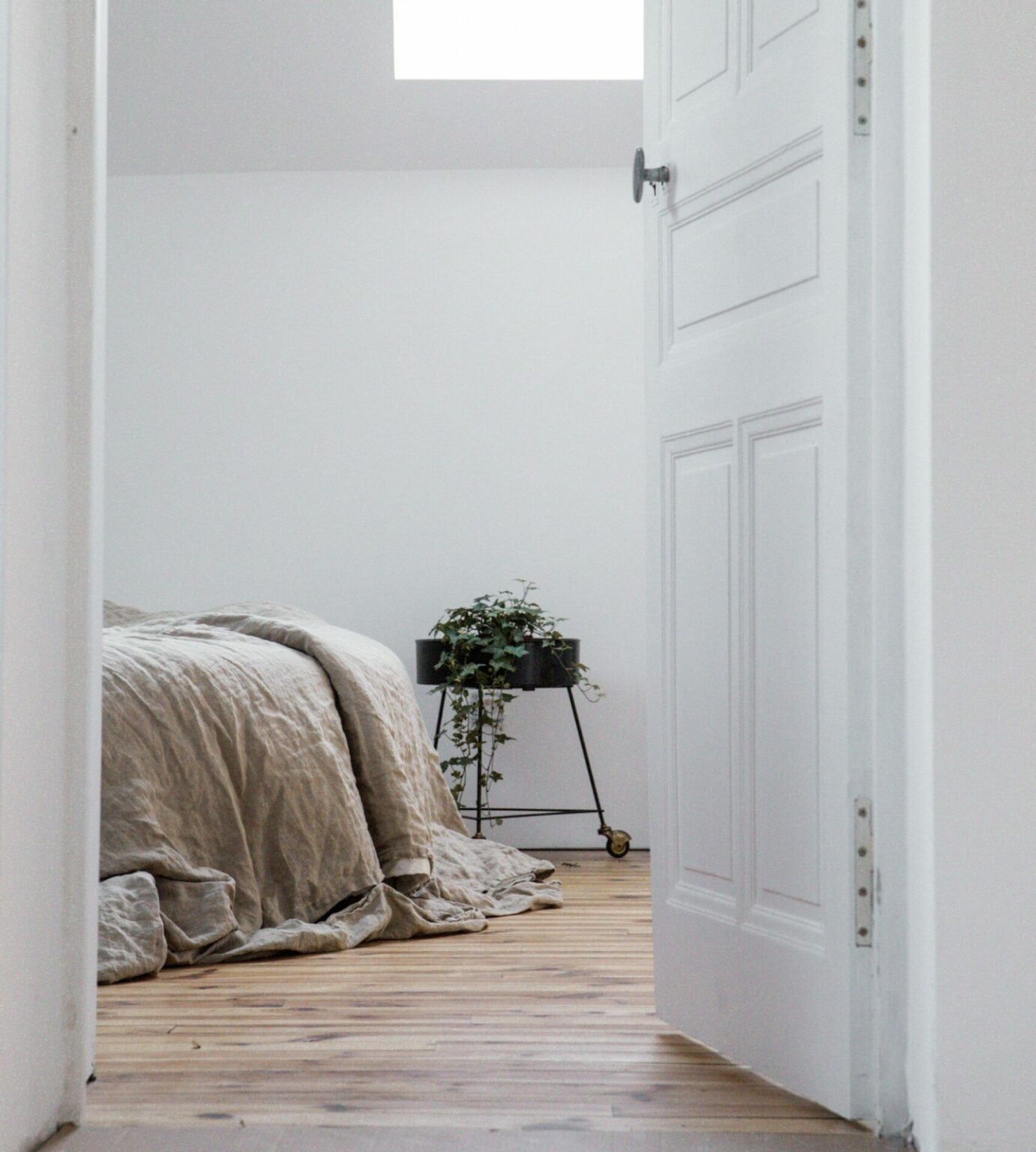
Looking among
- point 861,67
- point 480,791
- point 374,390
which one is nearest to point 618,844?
point 480,791

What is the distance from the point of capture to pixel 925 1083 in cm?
144

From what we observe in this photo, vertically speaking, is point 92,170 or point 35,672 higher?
point 92,170

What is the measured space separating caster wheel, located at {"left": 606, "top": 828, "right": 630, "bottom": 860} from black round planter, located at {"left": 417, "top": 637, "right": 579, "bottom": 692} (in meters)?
0.51

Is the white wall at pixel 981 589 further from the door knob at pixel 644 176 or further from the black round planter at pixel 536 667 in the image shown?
the black round planter at pixel 536 667

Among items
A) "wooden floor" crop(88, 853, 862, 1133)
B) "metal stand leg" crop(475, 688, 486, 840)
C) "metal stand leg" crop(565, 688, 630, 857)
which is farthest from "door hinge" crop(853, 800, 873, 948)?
"metal stand leg" crop(565, 688, 630, 857)

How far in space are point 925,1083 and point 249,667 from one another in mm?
1782

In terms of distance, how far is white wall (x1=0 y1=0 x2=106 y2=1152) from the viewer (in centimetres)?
141

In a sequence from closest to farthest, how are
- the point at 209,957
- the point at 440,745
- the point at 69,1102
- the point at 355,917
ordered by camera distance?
the point at 69,1102 → the point at 209,957 → the point at 355,917 → the point at 440,745

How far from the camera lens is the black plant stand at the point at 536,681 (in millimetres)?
3875

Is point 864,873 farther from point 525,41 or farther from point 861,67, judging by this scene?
point 525,41

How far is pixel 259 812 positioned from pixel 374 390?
2149 millimetres

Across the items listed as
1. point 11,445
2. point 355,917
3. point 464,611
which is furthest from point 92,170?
point 464,611

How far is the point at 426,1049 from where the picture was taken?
188 centimetres

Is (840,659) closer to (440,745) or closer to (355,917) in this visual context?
(355,917)
